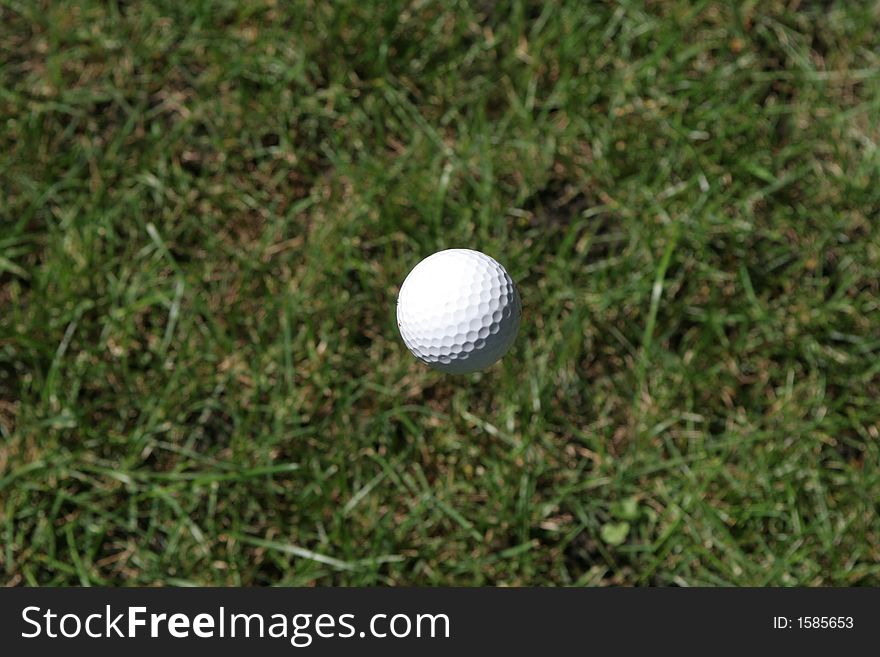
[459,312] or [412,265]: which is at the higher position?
[459,312]

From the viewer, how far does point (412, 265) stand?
11.0 feet

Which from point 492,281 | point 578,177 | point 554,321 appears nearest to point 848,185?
point 578,177

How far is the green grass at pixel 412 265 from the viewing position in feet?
10.1

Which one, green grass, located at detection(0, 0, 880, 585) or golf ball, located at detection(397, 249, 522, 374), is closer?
golf ball, located at detection(397, 249, 522, 374)

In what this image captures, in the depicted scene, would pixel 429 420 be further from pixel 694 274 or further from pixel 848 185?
pixel 848 185

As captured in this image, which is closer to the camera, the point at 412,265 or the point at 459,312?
the point at 459,312

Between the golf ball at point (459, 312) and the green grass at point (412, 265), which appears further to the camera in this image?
the green grass at point (412, 265)

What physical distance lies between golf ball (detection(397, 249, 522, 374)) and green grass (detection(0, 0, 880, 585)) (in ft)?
1.37

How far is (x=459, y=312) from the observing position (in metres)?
2.71

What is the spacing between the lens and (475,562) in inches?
119

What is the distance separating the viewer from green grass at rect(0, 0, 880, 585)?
3072 mm

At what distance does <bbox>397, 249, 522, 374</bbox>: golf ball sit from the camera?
107 inches

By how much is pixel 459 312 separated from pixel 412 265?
2.26 feet

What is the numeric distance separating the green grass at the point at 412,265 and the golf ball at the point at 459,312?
416mm
